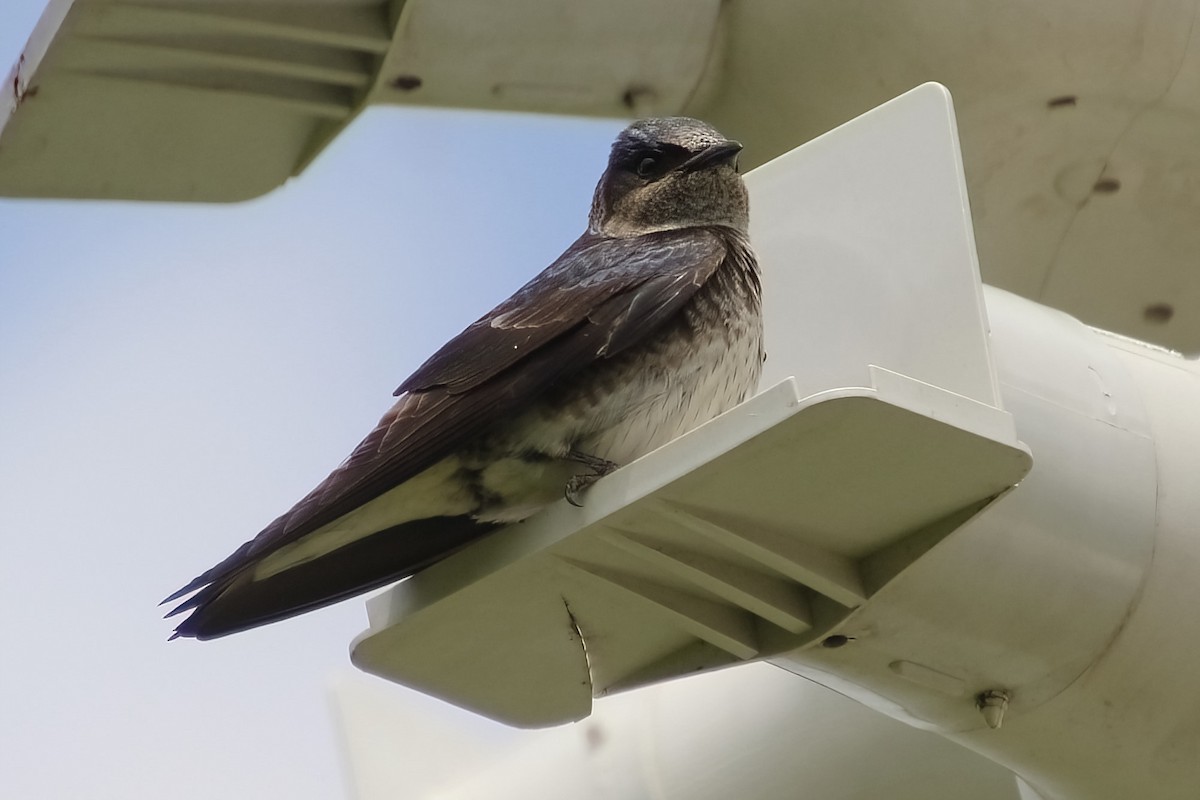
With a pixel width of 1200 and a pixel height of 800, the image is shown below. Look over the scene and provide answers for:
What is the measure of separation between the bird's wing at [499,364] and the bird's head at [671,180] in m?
0.24

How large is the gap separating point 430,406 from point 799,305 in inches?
26.0

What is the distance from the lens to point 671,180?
2.67 meters

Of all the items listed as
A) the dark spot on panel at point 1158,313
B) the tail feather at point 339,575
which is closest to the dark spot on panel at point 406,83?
the tail feather at point 339,575

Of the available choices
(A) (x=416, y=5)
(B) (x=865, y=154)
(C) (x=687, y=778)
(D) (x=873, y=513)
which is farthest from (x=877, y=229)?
(C) (x=687, y=778)

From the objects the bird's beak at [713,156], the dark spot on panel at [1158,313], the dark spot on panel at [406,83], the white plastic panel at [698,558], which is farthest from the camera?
the dark spot on panel at [1158,313]

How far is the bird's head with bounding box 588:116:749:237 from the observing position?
2596 millimetres

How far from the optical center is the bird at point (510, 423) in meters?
2.11

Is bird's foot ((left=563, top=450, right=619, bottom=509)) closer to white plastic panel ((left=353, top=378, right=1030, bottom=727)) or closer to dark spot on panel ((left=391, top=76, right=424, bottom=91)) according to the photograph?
white plastic panel ((left=353, top=378, right=1030, bottom=727))

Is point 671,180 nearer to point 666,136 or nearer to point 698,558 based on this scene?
point 666,136

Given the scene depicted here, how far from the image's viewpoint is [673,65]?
3.19 m

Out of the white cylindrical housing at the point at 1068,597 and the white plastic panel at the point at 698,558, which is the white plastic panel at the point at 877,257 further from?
the white plastic panel at the point at 698,558

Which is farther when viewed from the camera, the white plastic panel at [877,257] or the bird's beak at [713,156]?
the bird's beak at [713,156]

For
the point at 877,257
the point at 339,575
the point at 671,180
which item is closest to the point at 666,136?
the point at 671,180

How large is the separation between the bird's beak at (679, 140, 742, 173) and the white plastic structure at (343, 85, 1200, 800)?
13cm
